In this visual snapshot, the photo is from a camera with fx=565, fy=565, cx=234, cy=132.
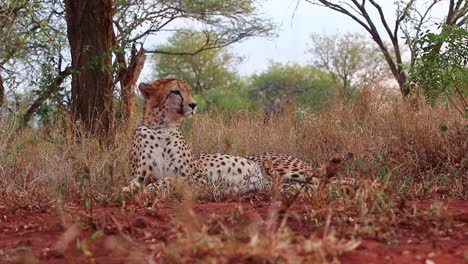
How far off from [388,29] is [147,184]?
1157cm

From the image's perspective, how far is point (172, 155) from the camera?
474 centimetres

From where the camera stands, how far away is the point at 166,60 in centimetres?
2402

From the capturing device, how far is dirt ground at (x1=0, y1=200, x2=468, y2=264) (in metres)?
1.89

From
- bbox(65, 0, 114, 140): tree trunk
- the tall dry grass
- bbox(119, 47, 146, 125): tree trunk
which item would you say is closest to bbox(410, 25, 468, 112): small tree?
the tall dry grass

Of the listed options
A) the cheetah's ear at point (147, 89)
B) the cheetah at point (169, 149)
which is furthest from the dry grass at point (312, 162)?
the cheetah's ear at point (147, 89)

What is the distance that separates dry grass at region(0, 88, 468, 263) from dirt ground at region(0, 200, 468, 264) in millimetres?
74

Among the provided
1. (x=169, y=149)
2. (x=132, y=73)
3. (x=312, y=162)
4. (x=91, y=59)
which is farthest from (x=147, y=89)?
(x=132, y=73)

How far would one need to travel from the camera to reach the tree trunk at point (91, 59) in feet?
23.4

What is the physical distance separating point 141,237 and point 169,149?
7.97ft

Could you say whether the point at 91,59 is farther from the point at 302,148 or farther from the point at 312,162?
Result: the point at 312,162

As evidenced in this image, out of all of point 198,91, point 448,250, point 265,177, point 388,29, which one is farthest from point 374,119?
point 198,91

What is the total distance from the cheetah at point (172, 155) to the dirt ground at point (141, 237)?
1.66 metres

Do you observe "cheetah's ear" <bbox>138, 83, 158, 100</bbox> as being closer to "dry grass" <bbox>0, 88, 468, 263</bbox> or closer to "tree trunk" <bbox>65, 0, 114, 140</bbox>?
"dry grass" <bbox>0, 88, 468, 263</bbox>

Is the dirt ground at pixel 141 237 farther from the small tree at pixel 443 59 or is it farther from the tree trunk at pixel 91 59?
the tree trunk at pixel 91 59
